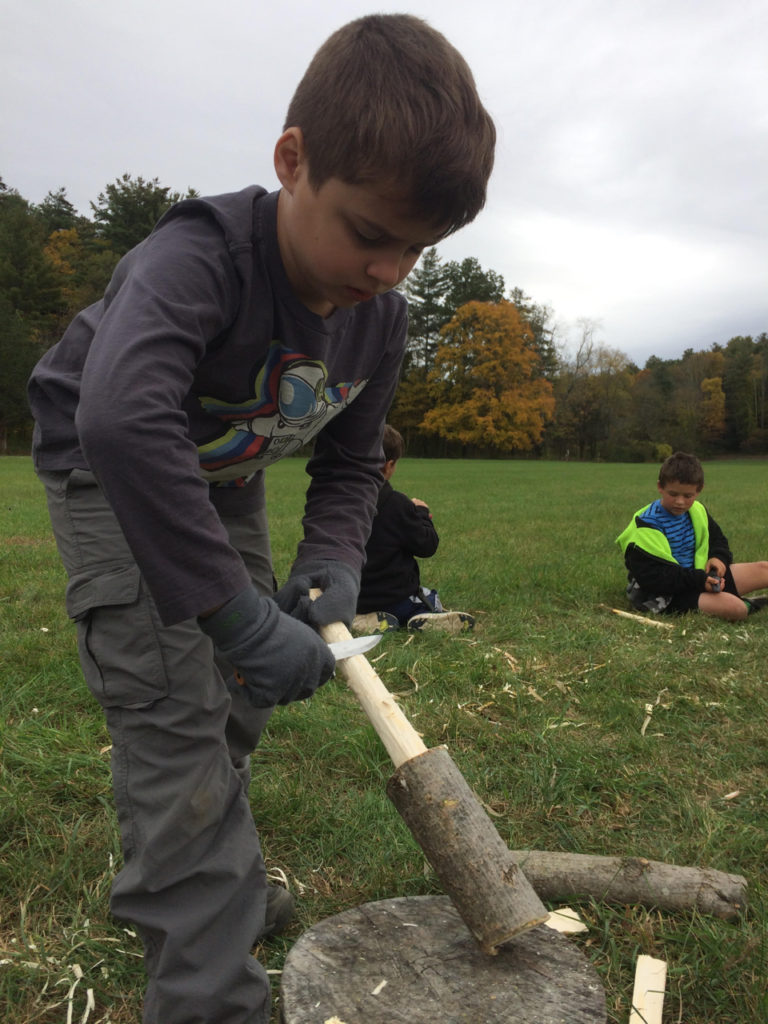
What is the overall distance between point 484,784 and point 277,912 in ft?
3.42

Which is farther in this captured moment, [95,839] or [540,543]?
[540,543]

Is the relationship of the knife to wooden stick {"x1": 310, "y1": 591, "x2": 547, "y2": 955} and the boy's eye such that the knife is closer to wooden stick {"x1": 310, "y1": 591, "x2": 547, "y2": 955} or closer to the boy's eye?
wooden stick {"x1": 310, "y1": 591, "x2": 547, "y2": 955}

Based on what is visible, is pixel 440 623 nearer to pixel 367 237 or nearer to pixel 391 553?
pixel 391 553

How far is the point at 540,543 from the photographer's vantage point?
368 inches

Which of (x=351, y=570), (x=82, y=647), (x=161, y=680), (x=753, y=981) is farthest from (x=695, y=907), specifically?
(x=82, y=647)

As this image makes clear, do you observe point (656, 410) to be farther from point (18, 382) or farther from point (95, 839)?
point (95, 839)

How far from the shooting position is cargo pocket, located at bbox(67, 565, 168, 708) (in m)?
1.81

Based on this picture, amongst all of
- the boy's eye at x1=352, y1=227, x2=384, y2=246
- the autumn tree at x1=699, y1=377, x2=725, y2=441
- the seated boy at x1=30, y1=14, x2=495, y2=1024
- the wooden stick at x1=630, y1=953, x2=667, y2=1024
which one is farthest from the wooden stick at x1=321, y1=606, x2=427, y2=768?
the autumn tree at x1=699, y1=377, x2=725, y2=441

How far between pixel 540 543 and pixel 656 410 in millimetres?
58879

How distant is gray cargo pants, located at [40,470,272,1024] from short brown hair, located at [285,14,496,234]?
0.98 metres

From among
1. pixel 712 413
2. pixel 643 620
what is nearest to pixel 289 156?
pixel 643 620

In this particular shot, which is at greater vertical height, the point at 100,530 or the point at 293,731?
the point at 100,530

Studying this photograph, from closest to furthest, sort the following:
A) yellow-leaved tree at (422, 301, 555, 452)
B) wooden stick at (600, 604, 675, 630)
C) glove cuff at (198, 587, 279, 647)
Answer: glove cuff at (198, 587, 279, 647), wooden stick at (600, 604, 675, 630), yellow-leaved tree at (422, 301, 555, 452)

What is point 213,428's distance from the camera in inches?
81.6
